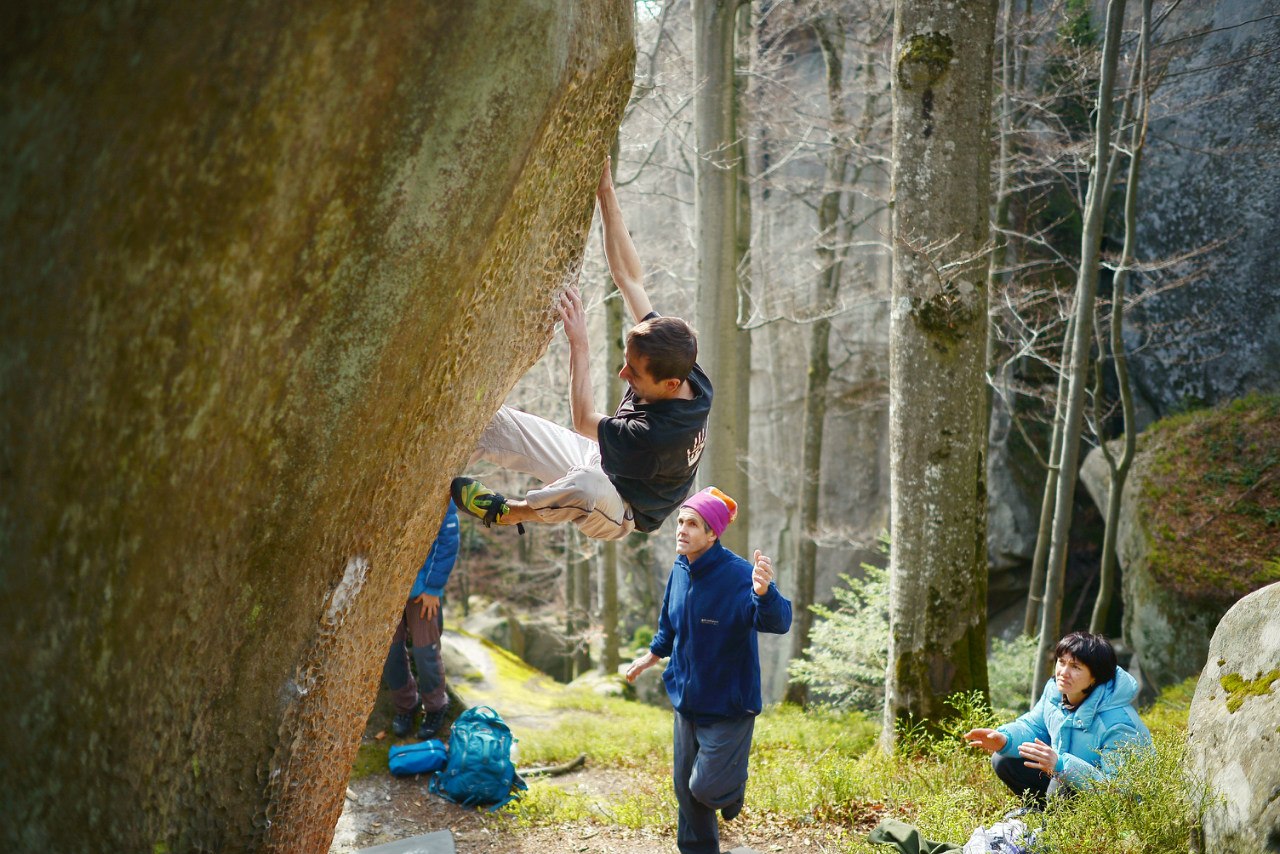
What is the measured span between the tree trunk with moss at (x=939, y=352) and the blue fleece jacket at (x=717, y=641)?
7.69ft

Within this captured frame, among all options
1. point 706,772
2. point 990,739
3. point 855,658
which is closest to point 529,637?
point 855,658

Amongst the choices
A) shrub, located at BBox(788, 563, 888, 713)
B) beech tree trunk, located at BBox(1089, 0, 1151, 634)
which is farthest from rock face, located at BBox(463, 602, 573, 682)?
beech tree trunk, located at BBox(1089, 0, 1151, 634)

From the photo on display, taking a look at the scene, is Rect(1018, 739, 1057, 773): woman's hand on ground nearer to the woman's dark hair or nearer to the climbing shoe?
the woman's dark hair

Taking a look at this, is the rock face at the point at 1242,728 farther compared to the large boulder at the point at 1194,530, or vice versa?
the large boulder at the point at 1194,530

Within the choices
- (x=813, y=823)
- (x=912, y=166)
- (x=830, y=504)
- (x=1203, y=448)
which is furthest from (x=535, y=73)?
(x=830, y=504)

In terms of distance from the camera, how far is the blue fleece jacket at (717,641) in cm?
507

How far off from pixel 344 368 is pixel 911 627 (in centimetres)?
546

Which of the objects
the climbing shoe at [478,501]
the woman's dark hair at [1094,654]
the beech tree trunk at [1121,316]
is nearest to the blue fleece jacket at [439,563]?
the climbing shoe at [478,501]

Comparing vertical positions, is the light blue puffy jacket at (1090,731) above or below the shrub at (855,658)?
above

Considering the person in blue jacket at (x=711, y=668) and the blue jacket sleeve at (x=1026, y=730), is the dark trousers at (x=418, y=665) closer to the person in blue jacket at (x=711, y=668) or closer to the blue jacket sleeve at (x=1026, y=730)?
the person in blue jacket at (x=711, y=668)

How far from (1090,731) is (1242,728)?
0.82 metres

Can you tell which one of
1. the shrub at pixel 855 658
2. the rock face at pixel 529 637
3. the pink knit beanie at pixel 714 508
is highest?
the pink knit beanie at pixel 714 508

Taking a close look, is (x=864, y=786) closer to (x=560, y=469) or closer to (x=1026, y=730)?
(x=1026, y=730)

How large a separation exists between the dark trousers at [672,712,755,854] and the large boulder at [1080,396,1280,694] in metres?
7.49
